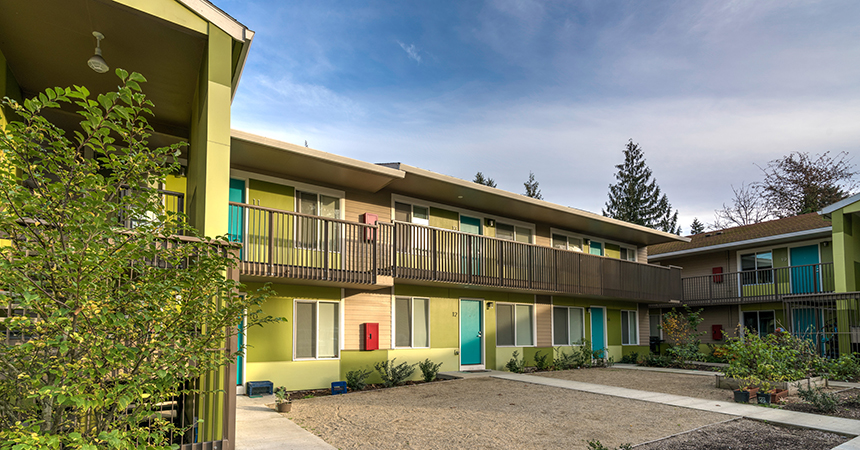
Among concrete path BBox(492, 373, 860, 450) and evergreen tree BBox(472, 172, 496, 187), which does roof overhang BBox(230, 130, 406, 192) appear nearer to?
concrete path BBox(492, 373, 860, 450)

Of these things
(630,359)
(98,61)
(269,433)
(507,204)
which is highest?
(98,61)

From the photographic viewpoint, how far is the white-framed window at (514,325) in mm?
16500

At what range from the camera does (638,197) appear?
43.9 meters

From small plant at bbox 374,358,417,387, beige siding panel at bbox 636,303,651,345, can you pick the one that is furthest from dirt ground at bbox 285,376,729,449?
beige siding panel at bbox 636,303,651,345

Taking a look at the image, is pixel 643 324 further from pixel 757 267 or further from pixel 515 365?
pixel 515 365

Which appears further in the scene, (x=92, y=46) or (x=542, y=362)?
(x=542, y=362)

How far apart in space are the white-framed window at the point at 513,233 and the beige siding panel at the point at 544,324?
7.59 ft

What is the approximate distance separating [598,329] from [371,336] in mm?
10373

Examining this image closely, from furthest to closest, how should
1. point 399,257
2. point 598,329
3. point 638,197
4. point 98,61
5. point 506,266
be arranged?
1. point 638,197
2. point 598,329
3. point 506,266
4. point 399,257
5. point 98,61

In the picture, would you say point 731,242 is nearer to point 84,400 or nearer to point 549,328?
point 549,328

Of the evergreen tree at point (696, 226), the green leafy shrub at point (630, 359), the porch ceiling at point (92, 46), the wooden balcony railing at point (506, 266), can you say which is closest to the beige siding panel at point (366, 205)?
the wooden balcony railing at point (506, 266)

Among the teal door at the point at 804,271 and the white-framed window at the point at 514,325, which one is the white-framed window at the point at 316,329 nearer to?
the white-framed window at the point at 514,325

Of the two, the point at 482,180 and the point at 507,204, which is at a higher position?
the point at 482,180

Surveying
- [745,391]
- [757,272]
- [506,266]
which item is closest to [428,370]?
[506,266]
